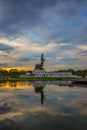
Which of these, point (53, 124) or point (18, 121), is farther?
point (18, 121)

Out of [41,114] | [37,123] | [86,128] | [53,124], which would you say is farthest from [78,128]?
[41,114]

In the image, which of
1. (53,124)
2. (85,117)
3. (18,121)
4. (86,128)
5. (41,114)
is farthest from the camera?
(41,114)

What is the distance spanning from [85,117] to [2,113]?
370 inches

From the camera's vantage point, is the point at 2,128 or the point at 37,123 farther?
the point at 37,123

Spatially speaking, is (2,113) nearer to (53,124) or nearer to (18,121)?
(18,121)

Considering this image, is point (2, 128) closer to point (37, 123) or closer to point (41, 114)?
point (37, 123)

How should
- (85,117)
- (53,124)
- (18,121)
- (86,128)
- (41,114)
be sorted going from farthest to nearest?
1. (41,114)
2. (85,117)
3. (18,121)
4. (53,124)
5. (86,128)

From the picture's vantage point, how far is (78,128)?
2075 centimetres

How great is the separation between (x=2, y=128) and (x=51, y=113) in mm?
8890

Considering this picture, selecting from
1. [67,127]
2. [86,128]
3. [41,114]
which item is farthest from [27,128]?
[41,114]

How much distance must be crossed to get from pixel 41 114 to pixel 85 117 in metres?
5.06

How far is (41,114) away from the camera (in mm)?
28125

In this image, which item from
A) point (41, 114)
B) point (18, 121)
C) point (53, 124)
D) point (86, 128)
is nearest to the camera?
point (86, 128)

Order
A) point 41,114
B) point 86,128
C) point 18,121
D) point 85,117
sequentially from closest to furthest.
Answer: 1. point 86,128
2. point 18,121
3. point 85,117
4. point 41,114
